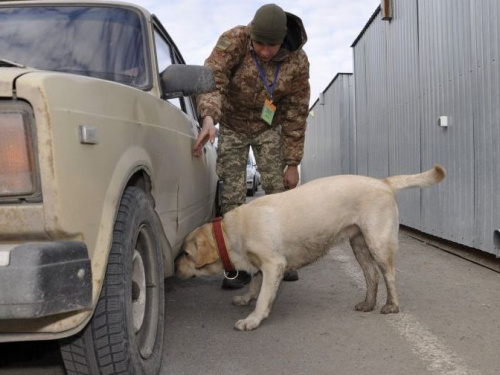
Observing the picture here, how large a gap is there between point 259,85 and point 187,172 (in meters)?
1.46

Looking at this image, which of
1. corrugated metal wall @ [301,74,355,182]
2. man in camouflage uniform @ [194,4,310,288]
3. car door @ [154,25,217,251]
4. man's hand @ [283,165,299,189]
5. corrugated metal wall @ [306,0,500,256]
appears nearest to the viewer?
car door @ [154,25,217,251]

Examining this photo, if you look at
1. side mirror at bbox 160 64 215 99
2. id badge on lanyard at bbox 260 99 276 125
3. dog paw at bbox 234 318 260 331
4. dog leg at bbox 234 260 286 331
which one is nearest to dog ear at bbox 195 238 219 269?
dog leg at bbox 234 260 286 331

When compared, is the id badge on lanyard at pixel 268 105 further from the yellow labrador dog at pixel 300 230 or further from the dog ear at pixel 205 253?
the dog ear at pixel 205 253

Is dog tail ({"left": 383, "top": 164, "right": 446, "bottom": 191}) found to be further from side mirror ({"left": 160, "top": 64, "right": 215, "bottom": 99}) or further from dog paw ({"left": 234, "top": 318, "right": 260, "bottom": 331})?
side mirror ({"left": 160, "top": 64, "right": 215, "bottom": 99})

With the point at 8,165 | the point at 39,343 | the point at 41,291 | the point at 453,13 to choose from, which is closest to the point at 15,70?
the point at 8,165

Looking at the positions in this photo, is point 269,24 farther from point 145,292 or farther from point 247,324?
point 145,292

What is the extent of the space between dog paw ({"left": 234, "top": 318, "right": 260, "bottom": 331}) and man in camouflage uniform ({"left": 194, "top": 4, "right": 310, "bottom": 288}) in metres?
1.48

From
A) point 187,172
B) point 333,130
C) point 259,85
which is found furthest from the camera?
point 333,130

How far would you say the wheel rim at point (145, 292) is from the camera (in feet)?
8.24

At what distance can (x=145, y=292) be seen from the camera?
2625 mm

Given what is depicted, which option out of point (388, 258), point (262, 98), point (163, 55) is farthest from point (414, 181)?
point (163, 55)

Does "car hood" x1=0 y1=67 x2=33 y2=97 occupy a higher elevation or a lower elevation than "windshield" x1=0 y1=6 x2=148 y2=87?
lower

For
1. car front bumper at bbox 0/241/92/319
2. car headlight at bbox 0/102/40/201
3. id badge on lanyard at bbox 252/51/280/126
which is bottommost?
car front bumper at bbox 0/241/92/319

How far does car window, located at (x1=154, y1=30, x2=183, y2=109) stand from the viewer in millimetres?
3522
